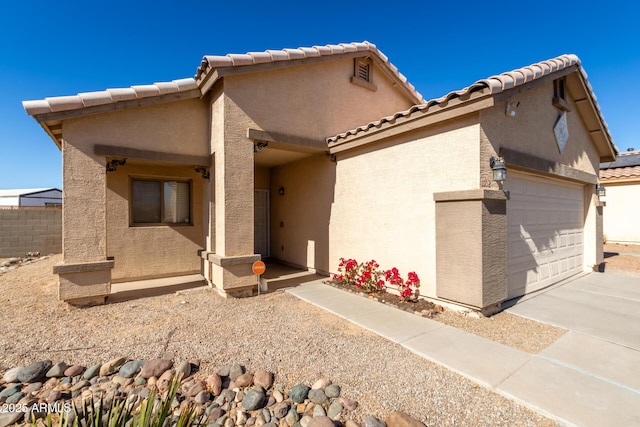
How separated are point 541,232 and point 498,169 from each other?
9.89 ft

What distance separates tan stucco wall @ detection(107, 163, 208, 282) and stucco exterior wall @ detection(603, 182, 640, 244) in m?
20.2

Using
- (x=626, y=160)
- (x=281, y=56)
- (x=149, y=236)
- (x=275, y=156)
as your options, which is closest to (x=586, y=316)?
(x=275, y=156)

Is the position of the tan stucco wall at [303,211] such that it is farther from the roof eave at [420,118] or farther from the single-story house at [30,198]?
the single-story house at [30,198]

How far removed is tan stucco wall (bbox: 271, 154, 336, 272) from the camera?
852 cm

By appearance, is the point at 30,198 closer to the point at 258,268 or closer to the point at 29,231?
the point at 29,231

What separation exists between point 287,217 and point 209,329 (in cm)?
577

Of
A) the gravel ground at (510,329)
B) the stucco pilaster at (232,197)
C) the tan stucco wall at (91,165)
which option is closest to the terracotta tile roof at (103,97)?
the tan stucco wall at (91,165)

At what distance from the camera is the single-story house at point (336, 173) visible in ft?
17.2

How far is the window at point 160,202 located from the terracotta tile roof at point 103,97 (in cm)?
272

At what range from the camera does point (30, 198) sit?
96.6 ft

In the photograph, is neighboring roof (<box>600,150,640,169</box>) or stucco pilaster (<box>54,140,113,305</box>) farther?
neighboring roof (<box>600,150,640,169</box>)

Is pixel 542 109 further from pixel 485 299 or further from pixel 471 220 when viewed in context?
pixel 485 299

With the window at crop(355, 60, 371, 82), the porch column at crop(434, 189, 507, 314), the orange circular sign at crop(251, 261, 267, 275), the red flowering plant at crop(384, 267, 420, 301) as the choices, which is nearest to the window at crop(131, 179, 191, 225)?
the orange circular sign at crop(251, 261, 267, 275)

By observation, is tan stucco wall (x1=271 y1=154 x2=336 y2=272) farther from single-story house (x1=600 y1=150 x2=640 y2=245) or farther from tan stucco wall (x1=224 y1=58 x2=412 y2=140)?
single-story house (x1=600 y1=150 x2=640 y2=245)
